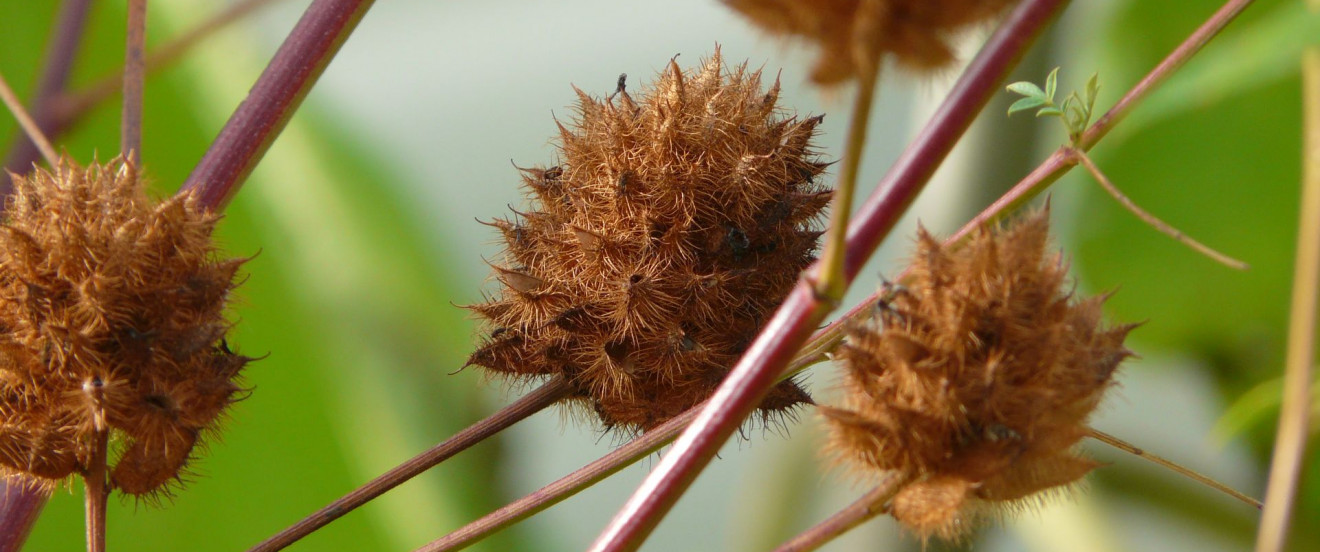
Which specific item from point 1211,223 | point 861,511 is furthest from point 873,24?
point 1211,223

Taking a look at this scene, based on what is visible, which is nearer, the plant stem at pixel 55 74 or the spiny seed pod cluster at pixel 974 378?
the spiny seed pod cluster at pixel 974 378

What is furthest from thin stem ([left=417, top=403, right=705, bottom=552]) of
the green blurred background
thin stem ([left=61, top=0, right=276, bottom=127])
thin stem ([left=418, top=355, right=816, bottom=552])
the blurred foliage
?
the blurred foliage

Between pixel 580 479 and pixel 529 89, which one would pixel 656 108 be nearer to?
pixel 580 479

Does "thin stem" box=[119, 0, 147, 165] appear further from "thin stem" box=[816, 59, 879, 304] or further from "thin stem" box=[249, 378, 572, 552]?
"thin stem" box=[816, 59, 879, 304]

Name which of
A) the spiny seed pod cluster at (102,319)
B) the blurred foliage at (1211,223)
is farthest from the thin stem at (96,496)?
the blurred foliage at (1211,223)

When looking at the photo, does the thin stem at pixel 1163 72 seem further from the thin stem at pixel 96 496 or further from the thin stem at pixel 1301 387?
the thin stem at pixel 96 496

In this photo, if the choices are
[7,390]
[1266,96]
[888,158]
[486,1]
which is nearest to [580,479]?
[7,390]

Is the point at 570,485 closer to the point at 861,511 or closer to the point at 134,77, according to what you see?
the point at 861,511
